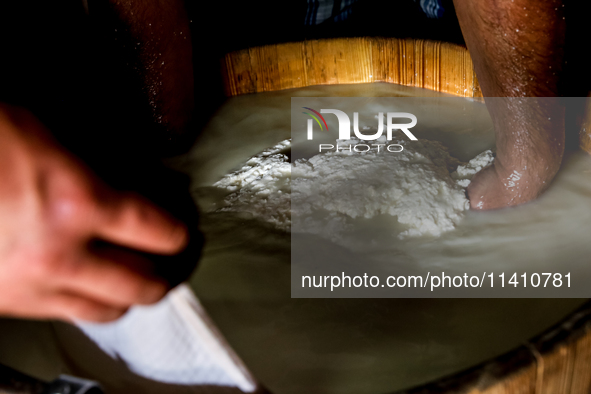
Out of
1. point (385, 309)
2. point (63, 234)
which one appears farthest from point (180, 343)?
point (385, 309)

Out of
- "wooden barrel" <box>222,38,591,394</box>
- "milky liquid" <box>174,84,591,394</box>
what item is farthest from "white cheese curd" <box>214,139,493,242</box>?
"wooden barrel" <box>222,38,591,394</box>

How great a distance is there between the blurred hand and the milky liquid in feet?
1.03

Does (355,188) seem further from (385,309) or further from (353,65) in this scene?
(353,65)

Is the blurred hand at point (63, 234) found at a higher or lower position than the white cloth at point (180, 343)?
higher

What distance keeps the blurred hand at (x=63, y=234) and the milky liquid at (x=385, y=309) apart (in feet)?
1.03

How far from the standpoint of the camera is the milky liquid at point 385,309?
628mm

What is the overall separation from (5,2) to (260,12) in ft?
5.93

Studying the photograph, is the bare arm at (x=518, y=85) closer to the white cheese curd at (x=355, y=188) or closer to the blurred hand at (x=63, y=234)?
the white cheese curd at (x=355, y=188)

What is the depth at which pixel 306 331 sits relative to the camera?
699mm

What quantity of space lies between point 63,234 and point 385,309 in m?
0.53

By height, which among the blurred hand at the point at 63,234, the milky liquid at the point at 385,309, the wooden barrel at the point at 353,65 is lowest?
the milky liquid at the point at 385,309

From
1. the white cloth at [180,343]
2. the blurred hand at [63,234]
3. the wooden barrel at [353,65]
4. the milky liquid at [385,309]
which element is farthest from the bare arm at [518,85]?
the blurred hand at [63,234]

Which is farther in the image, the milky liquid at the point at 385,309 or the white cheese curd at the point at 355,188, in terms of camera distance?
the white cheese curd at the point at 355,188

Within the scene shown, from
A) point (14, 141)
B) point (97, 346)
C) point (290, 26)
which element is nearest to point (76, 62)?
point (97, 346)
